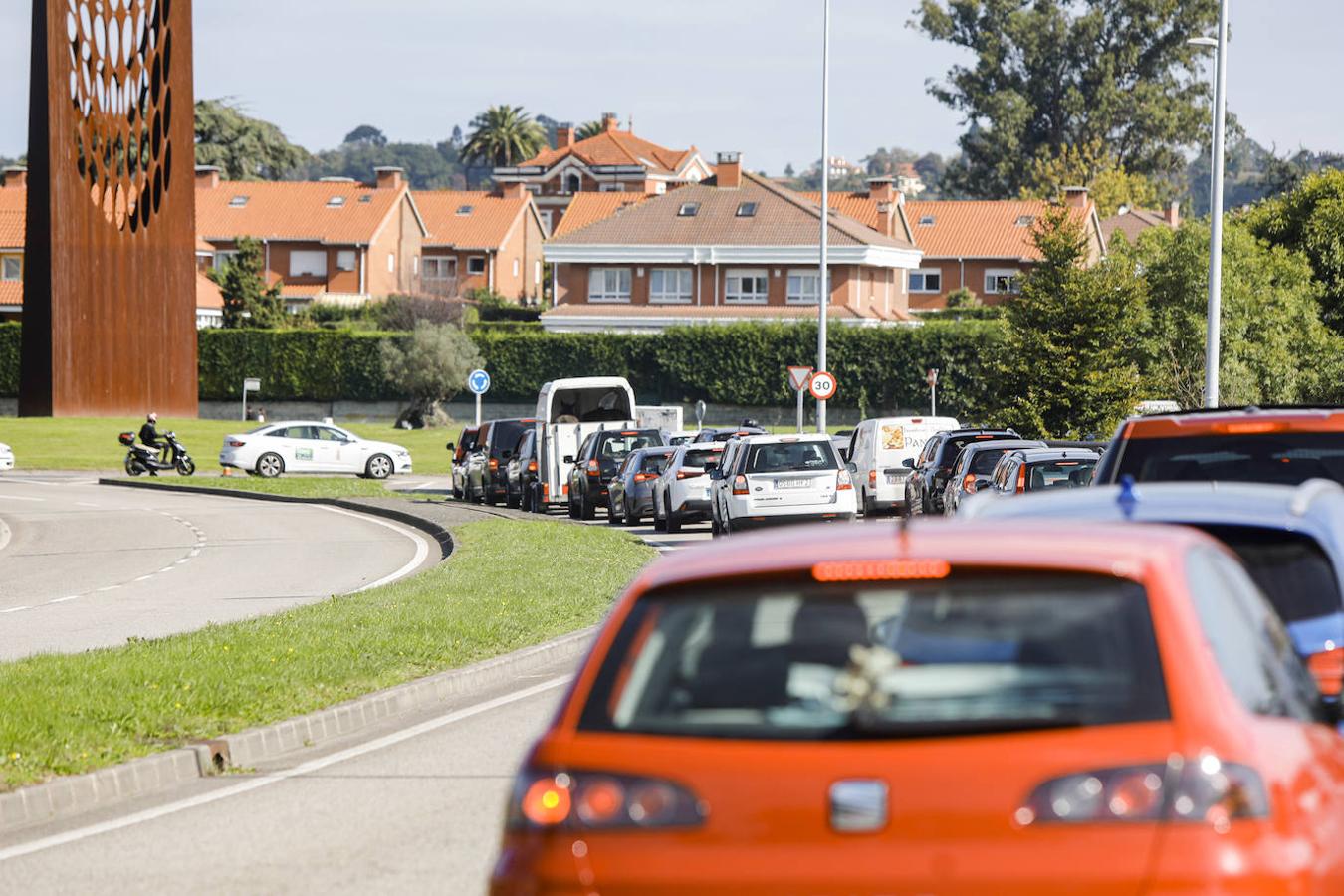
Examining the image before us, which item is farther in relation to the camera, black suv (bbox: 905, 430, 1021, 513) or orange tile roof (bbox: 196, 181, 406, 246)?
orange tile roof (bbox: 196, 181, 406, 246)

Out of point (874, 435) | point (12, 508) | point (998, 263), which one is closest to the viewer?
point (874, 435)

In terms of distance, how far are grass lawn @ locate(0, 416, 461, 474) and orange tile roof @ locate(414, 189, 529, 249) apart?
4499 cm

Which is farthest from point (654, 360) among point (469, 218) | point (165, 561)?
point (165, 561)

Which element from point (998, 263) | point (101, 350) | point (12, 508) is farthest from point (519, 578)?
point (998, 263)

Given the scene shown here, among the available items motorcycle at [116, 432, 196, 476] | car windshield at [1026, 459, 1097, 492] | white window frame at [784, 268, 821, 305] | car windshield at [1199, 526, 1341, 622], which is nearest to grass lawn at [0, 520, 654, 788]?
car windshield at [1026, 459, 1097, 492]

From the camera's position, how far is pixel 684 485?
112ft

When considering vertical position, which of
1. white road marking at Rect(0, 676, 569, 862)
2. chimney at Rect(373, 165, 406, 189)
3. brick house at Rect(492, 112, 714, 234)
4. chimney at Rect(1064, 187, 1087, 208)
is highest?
brick house at Rect(492, 112, 714, 234)

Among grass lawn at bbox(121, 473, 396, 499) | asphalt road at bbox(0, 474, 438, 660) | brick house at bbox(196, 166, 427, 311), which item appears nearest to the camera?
asphalt road at bbox(0, 474, 438, 660)

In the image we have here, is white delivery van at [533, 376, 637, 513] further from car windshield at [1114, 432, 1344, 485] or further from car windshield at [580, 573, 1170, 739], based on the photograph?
car windshield at [580, 573, 1170, 739]

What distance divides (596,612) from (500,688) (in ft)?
13.6

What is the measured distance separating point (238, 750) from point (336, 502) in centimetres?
3231

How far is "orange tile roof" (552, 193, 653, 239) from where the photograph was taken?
9675cm

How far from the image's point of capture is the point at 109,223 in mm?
68312

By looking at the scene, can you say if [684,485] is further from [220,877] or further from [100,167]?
[100,167]
